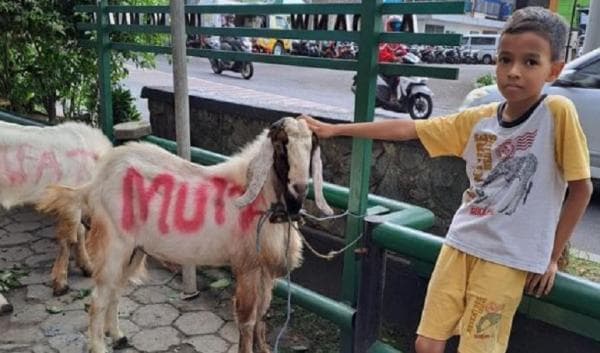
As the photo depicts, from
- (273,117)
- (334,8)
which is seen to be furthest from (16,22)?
(334,8)

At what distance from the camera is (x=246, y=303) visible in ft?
8.39

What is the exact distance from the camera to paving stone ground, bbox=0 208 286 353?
3090mm

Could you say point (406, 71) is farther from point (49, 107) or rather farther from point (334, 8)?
point (49, 107)

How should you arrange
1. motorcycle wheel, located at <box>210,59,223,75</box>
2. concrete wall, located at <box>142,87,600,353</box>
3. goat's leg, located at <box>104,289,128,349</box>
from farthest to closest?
1. motorcycle wheel, located at <box>210,59,223,75</box>
2. goat's leg, located at <box>104,289,128,349</box>
3. concrete wall, located at <box>142,87,600,353</box>

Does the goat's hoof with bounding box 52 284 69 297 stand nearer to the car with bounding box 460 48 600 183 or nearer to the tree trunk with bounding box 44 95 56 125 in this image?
the tree trunk with bounding box 44 95 56 125

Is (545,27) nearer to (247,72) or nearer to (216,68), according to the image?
(247,72)

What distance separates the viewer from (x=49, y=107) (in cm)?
588

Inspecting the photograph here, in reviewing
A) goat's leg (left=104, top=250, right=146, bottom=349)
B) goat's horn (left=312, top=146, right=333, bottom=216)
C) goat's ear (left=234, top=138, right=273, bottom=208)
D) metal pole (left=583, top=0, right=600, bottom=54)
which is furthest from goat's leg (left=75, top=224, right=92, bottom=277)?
metal pole (left=583, top=0, right=600, bottom=54)

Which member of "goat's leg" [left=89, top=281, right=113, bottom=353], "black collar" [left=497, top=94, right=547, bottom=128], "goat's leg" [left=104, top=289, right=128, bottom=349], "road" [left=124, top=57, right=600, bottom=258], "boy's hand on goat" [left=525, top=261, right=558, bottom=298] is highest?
"black collar" [left=497, top=94, right=547, bottom=128]

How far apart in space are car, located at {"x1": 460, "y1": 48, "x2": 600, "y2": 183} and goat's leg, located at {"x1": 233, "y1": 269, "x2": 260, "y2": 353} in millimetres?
3866

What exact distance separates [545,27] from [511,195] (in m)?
0.52

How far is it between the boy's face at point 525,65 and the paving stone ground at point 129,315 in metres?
2.11

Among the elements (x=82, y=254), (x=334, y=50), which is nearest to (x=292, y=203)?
(x=82, y=254)

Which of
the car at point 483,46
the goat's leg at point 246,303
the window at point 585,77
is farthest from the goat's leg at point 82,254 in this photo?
the car at point 483,46
